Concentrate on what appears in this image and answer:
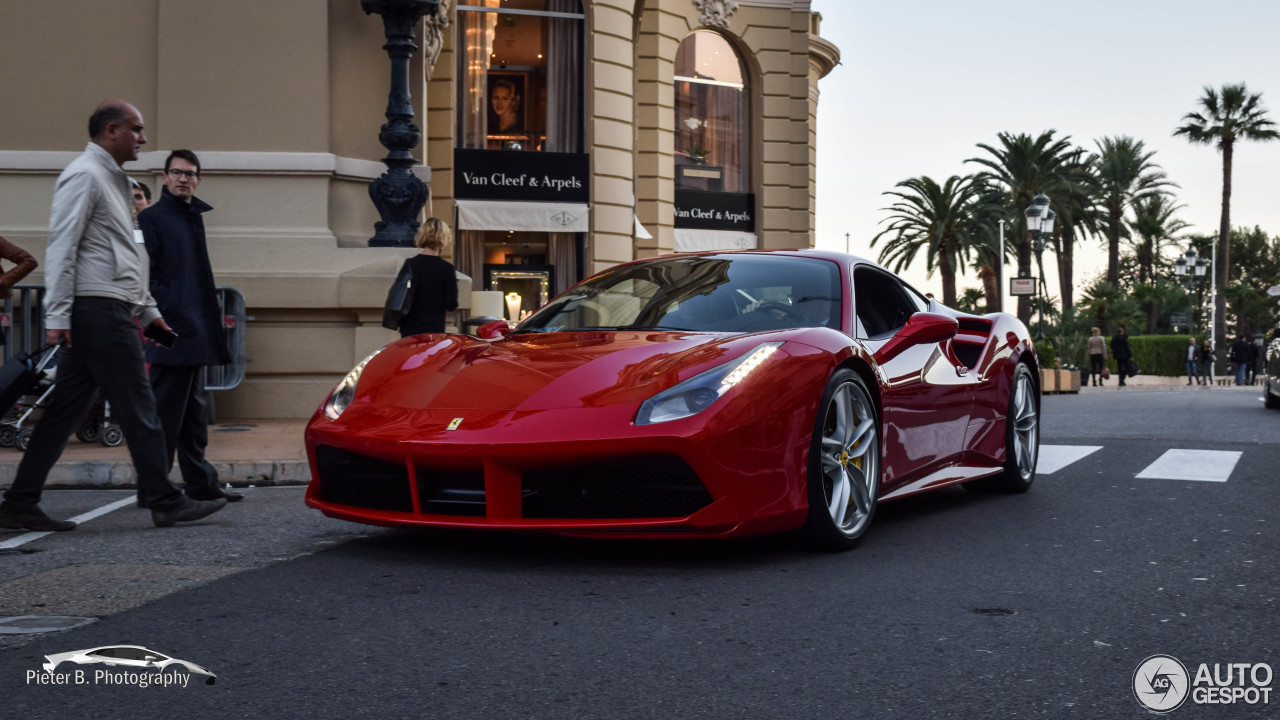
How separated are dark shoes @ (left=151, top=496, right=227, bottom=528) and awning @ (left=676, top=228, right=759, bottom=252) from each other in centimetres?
1963

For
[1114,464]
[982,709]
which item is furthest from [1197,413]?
[982,709]

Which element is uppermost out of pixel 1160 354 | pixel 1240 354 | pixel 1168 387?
pixel 1240 354

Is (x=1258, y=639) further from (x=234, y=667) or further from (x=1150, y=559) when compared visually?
(x=234, y=667)

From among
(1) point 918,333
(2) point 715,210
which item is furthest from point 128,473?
(2) point 715,210

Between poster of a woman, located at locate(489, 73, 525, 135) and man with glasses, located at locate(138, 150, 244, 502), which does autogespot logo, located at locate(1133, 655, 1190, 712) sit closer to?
Result: man with glasses, located at locate(138, 150, 244, 502)

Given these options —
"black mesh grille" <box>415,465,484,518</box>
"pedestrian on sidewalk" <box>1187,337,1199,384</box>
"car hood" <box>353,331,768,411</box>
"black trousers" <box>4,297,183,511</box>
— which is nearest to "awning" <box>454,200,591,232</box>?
"black trousers" <box>4,297,183,511</box>

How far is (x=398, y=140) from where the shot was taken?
37.7ft

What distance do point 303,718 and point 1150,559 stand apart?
133 inches

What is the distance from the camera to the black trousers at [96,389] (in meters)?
5.57

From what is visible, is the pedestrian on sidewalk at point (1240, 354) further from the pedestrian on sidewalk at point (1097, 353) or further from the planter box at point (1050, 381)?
the planter box at point (1050, 381)

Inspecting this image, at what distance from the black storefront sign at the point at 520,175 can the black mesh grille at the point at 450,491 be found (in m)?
17.5

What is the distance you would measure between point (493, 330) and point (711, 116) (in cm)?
2143

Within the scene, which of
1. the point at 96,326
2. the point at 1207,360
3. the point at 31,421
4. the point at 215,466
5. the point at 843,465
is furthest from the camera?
the point at 1207,360

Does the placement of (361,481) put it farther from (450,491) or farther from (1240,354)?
(1240,354)
